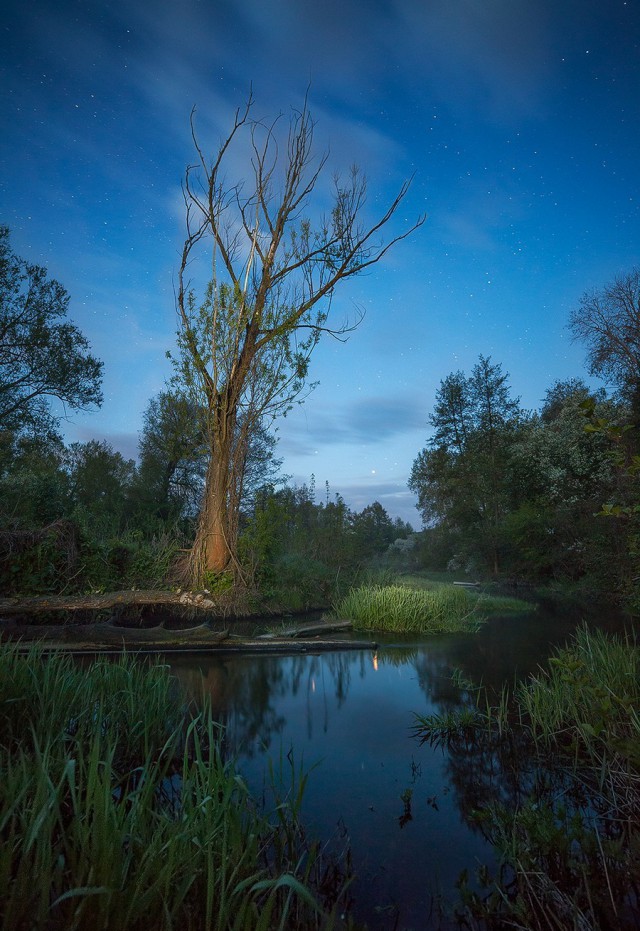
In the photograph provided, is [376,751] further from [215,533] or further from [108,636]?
[215,533]

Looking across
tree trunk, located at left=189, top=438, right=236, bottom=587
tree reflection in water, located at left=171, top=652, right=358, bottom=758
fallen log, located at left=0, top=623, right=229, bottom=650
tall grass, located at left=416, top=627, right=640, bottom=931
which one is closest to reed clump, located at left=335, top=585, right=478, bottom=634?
tree reflection in water, located at left=171, top=652, right=358, bottom=758

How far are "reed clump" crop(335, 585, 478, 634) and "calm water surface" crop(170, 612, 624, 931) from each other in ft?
6.06

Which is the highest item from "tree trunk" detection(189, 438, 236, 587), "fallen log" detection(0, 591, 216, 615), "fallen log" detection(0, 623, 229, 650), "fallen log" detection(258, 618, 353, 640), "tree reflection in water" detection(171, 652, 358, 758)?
"tree trunk" detection(189, 438, 236, 587)

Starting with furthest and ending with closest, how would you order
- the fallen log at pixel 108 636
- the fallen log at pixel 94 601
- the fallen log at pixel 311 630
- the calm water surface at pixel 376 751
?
the fallen log at pixel 311 630 < the fallen log at pixel 94 601 < the fallen log at pixel 108 636 < the calm water surface at pixel 376 751

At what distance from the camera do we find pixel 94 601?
8.44 meters

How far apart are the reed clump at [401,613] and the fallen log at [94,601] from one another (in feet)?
11.6

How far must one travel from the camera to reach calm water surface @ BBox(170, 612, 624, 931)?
231 cm

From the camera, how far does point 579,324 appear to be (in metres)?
14.7

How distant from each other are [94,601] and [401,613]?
6.60 metres

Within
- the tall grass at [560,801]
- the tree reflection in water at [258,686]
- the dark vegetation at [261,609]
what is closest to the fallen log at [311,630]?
the tree reflection in water at [258,686]

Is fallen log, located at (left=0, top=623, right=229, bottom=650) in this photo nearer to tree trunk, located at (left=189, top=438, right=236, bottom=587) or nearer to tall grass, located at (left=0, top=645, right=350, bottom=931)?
tree trunk, located at (left=189, top=438, right=236, bottom=587)

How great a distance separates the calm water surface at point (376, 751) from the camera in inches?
91.0

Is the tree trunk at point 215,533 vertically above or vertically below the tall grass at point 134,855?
above

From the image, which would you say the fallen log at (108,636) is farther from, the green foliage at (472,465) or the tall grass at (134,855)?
the green foliage at (472,465)
